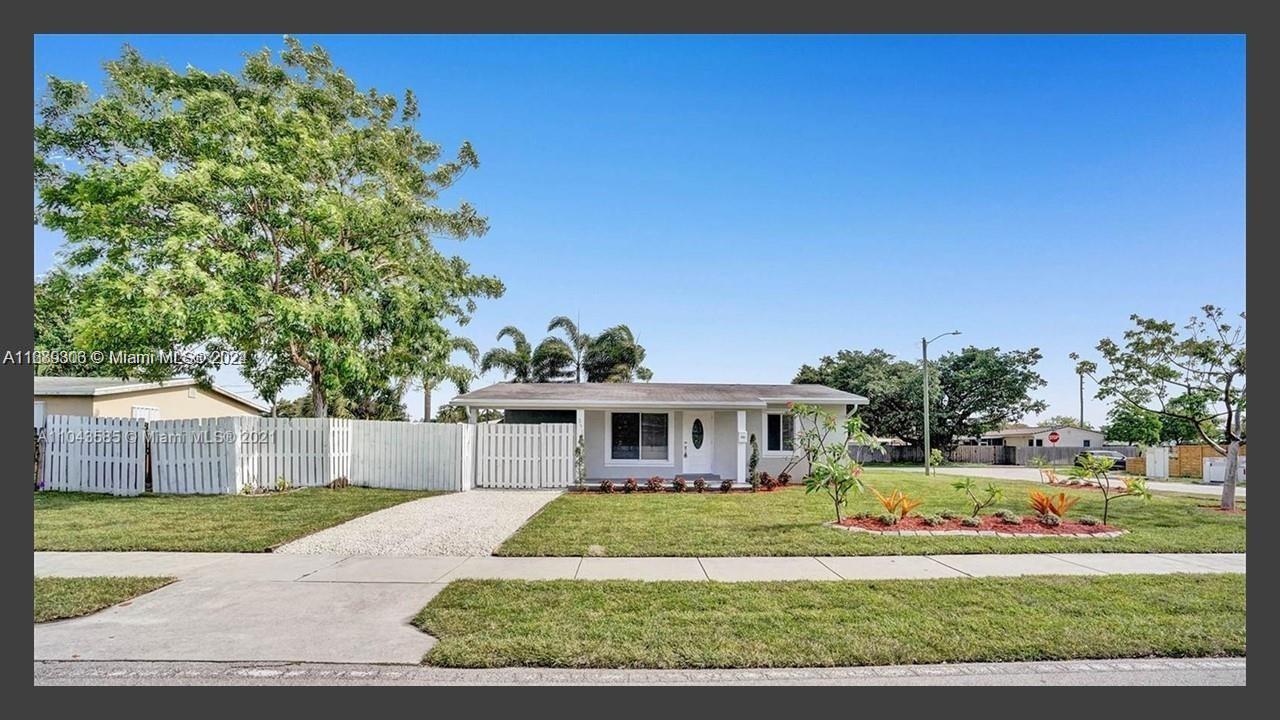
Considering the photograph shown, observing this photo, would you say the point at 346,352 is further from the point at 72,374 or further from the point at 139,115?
the point at 72,374

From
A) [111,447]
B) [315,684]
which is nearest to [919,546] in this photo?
[315,684]

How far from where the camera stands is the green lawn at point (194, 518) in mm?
7699

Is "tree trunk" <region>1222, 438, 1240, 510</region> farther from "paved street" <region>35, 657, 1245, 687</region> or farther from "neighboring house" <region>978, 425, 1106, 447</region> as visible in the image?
"neighboring house" <region>978, 425, 1106, 447</region>

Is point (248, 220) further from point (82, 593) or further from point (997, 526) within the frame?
point (997, 526)

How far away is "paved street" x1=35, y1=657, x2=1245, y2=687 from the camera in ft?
12.3

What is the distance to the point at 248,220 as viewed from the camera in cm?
1442

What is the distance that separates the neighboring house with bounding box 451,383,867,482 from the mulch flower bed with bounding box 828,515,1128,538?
21.2 ft

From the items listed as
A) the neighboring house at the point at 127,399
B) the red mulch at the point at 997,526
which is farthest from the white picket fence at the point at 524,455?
the neighboring house at the point at 127,399

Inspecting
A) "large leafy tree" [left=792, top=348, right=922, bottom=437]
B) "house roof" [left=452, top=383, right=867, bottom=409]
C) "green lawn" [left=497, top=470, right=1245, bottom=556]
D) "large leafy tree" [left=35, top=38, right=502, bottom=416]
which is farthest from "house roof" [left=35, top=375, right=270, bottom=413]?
"large leafy tree" [left=792, top=348, right=922, bottom=437]

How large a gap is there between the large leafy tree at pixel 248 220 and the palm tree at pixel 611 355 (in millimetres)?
13905

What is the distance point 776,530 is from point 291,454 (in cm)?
1110

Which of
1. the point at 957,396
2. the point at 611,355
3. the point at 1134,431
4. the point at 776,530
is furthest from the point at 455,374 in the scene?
the point at 1134,431

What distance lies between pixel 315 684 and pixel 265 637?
3.51 feet

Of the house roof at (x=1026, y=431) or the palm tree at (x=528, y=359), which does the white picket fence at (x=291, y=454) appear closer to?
the palm tree at (x=528, y=359)
